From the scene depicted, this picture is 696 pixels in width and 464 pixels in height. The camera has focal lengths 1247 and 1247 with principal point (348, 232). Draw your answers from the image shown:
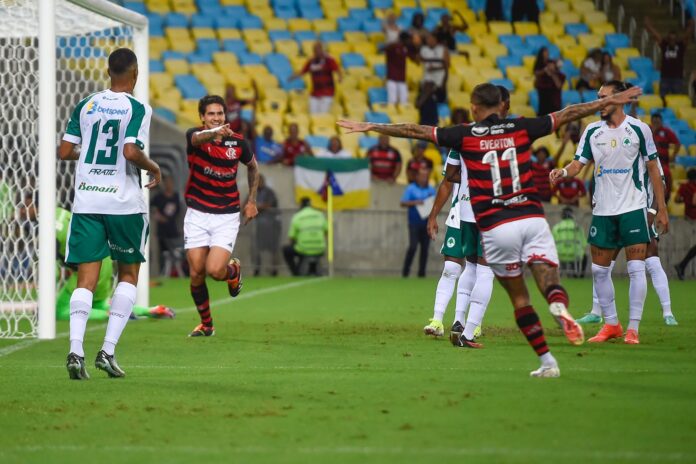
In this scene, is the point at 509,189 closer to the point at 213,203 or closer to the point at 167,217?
the point at 213,203

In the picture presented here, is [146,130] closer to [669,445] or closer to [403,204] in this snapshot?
[669,445]

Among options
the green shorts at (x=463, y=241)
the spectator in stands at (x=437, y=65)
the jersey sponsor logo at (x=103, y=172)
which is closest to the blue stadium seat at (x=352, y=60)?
the spectator in stands at (x=437, y=65)

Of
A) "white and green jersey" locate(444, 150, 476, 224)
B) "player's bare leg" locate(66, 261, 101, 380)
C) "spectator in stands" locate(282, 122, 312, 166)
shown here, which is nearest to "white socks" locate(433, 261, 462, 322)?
"white and green jersey" locate(444, 150, 476, 224)

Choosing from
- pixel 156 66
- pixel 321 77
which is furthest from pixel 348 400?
pixel 156 66

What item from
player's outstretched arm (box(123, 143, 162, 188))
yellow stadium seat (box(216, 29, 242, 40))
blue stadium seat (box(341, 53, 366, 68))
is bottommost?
player's outstretched arm (box(123, 143, 162, 188))

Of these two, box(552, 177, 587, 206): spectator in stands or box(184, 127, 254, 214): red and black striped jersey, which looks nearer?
box(184, 127, 254, 214): red and black striped jersey

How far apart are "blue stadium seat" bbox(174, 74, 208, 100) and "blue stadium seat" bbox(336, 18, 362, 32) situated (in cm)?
436

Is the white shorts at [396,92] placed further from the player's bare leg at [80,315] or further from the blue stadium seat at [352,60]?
the player's bare leg at [80,315]

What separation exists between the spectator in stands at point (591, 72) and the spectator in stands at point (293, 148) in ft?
20.3

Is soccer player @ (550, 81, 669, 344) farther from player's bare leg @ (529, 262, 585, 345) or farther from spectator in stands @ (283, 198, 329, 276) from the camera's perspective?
spectator in stands @ (283, 198, 329, 276)

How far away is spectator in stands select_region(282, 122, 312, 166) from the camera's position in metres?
24.7

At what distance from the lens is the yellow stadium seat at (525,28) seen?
29.3m

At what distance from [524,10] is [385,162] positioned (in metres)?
7.13

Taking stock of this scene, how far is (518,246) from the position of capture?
25.8 ft
